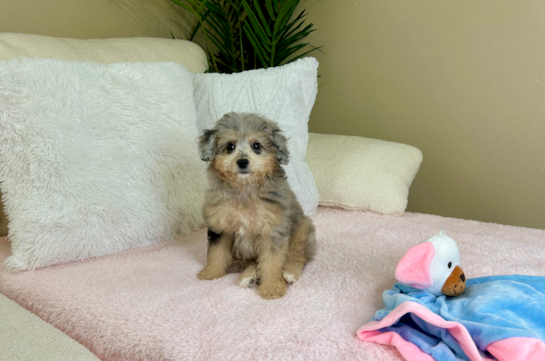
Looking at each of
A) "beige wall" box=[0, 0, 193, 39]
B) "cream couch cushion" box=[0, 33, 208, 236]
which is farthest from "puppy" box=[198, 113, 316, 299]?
"beige wall" box=[0, 0, 193, 39]

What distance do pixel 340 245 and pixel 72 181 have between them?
109 centimetres

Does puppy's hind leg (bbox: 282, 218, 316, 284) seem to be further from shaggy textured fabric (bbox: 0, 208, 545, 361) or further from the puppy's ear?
the puppy's ear

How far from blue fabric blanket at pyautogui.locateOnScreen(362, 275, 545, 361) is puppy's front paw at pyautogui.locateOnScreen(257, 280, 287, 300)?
34 cm

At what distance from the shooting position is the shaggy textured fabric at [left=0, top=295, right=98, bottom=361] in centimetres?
85

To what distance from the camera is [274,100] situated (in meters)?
2.12

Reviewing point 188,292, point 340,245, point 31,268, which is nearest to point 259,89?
point 340,245

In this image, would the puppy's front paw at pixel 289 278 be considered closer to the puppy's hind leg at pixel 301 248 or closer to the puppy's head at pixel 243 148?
the puppy's hind leg at pixel 301 248

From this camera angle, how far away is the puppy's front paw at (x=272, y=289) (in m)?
1.39

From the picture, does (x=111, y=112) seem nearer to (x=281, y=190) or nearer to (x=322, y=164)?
(x=281, y=190)

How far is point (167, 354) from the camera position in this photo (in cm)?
105

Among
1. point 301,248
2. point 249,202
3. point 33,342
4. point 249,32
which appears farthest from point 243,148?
point 249,32

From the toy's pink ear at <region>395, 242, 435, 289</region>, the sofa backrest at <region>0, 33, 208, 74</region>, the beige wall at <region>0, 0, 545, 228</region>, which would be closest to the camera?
the toy's pink ear at <region>395, 242, 435, 289</region>

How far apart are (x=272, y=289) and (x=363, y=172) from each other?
113cm

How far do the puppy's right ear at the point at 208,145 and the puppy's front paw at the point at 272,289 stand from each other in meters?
0.50
